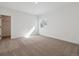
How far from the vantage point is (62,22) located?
560 centimetres

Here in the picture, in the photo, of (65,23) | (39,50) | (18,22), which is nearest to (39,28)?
→ (18,22)

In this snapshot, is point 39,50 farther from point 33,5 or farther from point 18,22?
point 18,22

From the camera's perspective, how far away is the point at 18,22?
6.81m

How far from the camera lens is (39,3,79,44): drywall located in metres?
4.64

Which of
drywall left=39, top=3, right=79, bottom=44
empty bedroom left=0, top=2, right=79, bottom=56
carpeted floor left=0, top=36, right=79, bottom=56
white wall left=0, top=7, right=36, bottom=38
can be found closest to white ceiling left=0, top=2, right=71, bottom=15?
empty bedroom left=0, top=2, right=79, bottom=56

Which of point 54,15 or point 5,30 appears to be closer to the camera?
point 54,15

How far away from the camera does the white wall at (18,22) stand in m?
6.10

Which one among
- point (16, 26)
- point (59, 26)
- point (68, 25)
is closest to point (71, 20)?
point (68, 25)

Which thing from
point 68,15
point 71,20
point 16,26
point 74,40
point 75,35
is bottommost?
point 74,40

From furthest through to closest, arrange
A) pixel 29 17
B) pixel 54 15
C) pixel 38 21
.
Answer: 1. pixel 38 21
2. pixel 29 17
3. pixel 54 15

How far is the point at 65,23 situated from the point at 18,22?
12.8 feet

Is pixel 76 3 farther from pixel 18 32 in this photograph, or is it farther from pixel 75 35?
pixel 18 32

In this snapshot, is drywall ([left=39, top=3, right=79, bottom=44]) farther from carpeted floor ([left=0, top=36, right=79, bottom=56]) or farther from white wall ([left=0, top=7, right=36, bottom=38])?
white wall ([left=0, top=7, right=36, bottom=38])

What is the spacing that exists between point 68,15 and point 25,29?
4.24 meters
